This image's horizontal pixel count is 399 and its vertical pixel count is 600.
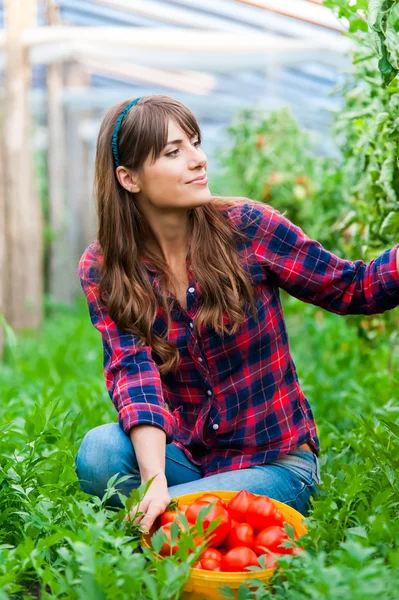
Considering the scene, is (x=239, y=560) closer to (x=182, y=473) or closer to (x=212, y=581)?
(x=212, y=581)

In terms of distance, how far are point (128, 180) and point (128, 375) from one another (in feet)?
1.85

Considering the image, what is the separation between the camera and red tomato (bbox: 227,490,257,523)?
221 cm

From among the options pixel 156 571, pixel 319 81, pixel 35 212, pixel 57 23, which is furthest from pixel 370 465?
pixel 57 23

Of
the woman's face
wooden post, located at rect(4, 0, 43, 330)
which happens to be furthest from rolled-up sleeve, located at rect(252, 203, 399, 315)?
wooden post, located at rect(4, 0, 43, 330)

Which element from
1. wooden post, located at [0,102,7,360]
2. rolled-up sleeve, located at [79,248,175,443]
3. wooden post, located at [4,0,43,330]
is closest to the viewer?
rolled-up sleeve, located at [79,248,175,443]

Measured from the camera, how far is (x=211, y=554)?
205cm

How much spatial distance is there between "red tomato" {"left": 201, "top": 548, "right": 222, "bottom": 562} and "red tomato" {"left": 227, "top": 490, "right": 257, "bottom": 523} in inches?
6.0

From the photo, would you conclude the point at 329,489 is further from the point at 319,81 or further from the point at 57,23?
the point at 57,23

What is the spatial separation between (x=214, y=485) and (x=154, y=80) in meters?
11.3

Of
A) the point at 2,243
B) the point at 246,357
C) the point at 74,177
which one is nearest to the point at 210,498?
the point at 246,357

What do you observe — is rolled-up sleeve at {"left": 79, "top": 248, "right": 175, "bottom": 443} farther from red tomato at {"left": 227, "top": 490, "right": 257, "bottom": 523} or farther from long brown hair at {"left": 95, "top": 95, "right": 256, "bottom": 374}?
red tomato at {"left": 227, "top": 490, "right": 257, "bottom": 523}

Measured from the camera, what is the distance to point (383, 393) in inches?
149

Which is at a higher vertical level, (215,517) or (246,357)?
(246,357)

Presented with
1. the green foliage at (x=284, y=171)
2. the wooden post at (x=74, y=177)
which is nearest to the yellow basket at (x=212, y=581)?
the green foliage at (x=284, y=171)
